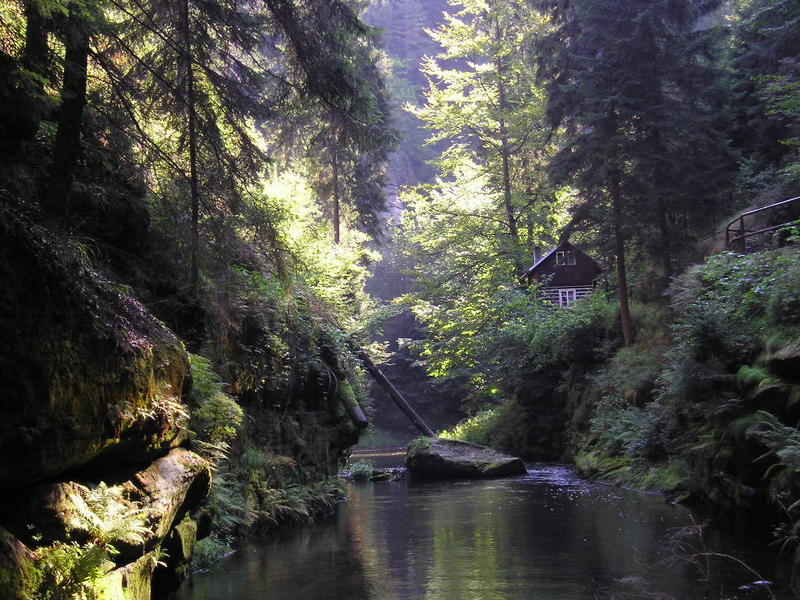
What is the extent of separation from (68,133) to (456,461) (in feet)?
54.8

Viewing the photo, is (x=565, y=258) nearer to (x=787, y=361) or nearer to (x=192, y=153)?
(x=787, y=361)

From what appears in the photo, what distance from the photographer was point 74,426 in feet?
17.2

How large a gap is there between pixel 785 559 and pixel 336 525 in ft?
26.6

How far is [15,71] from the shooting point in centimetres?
617

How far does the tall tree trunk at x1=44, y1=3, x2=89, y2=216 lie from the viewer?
26.3 ft

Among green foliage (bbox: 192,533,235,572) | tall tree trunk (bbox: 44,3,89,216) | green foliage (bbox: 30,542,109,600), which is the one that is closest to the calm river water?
green foliage (bbox: 192,533,235,572)

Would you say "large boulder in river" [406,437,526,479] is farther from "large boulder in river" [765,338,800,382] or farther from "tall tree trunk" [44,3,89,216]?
"tall tree trunk" [44,3,89,216]

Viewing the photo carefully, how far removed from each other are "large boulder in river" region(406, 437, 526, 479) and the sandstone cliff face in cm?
1548

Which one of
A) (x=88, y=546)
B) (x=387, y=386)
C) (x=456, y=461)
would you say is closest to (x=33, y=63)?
(x=88, y=546)

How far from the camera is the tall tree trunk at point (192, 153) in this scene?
1013 centimetres

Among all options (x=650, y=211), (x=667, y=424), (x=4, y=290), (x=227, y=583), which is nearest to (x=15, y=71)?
(x=4, y=290)

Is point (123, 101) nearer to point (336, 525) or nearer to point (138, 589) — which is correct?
point (138, 589)

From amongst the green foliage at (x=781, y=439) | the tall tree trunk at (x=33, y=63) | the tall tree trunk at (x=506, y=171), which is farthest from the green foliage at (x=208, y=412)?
the tall tree trunk at (x=506, y=171)

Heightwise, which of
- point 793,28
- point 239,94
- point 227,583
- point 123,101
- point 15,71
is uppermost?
point 793,28
